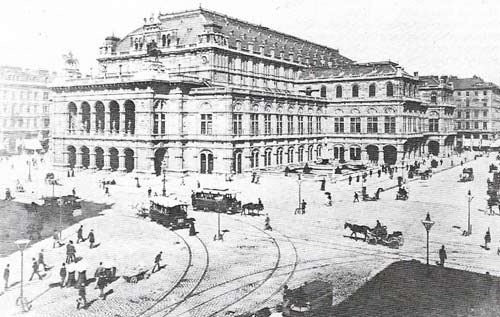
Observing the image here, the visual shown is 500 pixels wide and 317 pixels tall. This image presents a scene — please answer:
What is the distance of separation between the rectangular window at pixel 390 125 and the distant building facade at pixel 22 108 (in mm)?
61392

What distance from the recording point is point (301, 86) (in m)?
84.6

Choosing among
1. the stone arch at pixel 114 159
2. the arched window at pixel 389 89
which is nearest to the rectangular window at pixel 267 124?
the stone arch at pixel 114 159

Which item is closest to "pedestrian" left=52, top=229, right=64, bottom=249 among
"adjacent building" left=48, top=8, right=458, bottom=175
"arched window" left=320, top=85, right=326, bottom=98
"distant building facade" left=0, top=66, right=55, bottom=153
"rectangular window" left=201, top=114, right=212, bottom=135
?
"adjacent building" left=48, top=8, right=458, bottom=175

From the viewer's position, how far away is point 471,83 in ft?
380

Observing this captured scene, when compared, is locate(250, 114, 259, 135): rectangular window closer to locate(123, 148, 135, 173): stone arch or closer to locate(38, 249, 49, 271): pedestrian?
locate(123, 148, 135, 173): stone arch

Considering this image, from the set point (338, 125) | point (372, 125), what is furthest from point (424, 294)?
point (338, 125)

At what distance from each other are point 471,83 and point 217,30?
255 feet

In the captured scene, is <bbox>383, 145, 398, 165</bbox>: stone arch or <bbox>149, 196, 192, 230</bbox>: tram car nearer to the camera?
<bbox>149, 196, 192, 230</bbox>: tram car

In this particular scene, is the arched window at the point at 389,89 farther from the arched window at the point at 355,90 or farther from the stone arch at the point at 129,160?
the stone arch at the point at 129,160

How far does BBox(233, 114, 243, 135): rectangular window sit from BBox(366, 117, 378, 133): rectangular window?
89.0 ft

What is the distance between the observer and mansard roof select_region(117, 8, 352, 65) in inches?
2621

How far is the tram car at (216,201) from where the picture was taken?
3684 cm

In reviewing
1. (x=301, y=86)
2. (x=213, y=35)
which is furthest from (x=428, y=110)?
(x=213, y=35)

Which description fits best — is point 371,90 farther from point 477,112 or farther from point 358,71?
point 477,112
